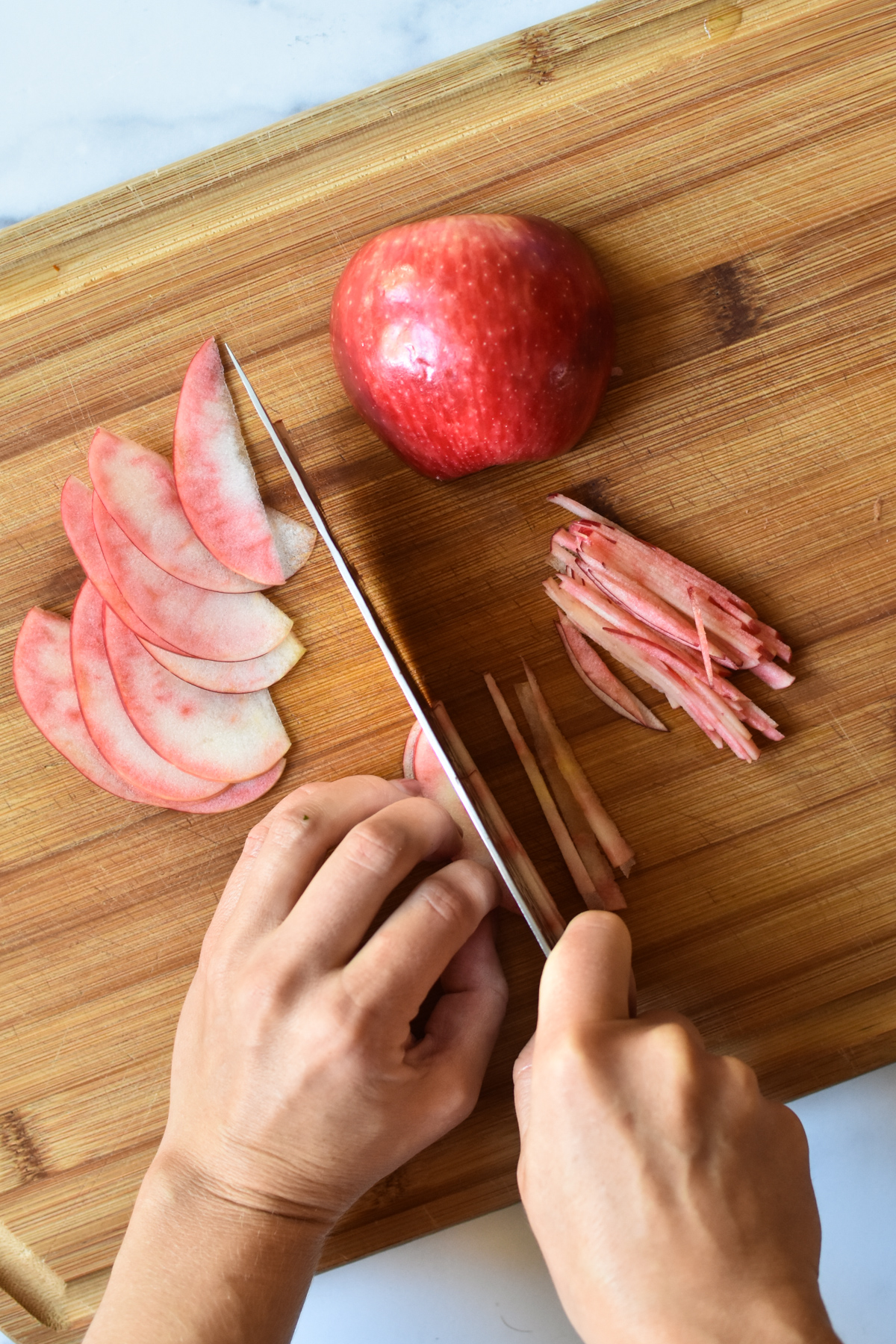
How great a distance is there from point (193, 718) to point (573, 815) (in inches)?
22.8

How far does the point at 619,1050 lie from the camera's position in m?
1.04

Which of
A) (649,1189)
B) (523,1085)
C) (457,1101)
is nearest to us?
(649,1189)

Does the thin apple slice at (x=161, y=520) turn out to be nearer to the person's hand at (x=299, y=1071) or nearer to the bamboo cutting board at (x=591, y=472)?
the bamboo cutting board at (x=591, y=472)

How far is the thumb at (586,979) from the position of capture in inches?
41.3

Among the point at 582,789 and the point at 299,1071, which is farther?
the point at 582,789

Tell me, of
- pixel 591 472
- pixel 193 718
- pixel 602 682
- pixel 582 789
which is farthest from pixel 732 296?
pixel 193 718

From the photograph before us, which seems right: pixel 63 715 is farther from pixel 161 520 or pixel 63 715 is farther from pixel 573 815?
pixel 573 815

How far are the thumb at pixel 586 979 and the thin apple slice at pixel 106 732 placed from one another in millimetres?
580

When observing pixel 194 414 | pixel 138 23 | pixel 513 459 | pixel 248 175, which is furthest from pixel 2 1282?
pixel 138 23

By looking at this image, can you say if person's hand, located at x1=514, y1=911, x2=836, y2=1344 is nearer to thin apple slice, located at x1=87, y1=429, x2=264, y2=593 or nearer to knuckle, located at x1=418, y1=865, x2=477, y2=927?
knuckle, located at x1=418, y1=865, x2=477, y2=927

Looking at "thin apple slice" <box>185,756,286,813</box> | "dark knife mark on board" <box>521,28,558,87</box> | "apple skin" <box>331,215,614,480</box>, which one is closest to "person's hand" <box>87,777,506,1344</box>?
"thin apple slice" <box>185,756,286,813</box>

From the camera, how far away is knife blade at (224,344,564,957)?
116 centimetres

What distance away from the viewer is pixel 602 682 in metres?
1.35

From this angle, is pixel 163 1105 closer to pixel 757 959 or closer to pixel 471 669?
pixel 471 669
